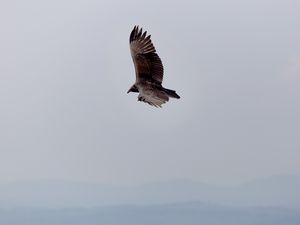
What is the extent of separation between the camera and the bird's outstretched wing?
2616 cm

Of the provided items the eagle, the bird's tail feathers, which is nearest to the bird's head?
the eagle

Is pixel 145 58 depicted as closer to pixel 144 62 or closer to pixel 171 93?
pixel 144 62

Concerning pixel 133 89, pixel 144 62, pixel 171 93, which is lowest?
pixel 171 93

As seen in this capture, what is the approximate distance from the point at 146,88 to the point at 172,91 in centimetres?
200

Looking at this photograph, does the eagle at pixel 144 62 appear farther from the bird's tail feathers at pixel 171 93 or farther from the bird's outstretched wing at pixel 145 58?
the bird's tail feathers at pixel 171 93

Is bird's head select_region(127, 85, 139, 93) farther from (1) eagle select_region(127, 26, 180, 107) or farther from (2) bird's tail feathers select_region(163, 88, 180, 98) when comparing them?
(2) bird's tail feathers select_region(163, 88, 180, 98)

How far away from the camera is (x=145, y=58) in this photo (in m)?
26.4

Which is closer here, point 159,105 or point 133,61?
point 159,105

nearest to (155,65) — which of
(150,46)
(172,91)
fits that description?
(150,46)

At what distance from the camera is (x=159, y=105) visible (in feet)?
76.7

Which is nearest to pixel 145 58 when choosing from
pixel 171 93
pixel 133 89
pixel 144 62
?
pixel 144 62

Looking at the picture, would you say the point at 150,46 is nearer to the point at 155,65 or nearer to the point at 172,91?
the point at 155,65

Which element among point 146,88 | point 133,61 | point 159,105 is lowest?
point 159,105

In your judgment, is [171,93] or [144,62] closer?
[171,93]
